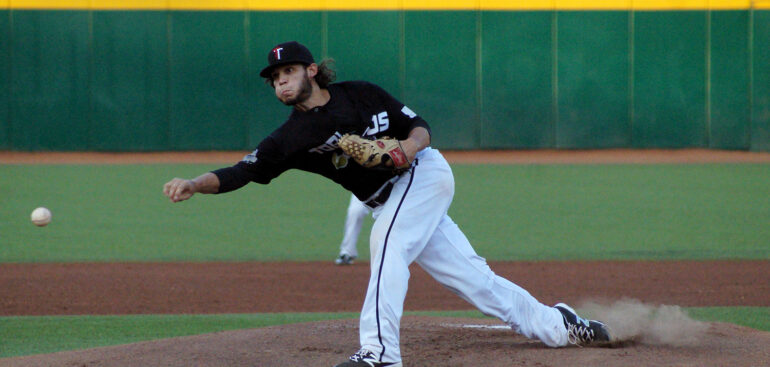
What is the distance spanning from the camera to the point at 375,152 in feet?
13.4

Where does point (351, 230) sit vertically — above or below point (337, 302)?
above

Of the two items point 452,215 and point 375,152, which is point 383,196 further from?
point 452,215

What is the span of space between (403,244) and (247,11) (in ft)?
57.0

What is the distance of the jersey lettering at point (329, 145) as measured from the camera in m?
4.28

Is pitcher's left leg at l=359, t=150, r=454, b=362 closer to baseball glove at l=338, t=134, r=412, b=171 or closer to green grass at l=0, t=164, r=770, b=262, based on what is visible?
baseball glove at l=338, t=134, r=412, b=171

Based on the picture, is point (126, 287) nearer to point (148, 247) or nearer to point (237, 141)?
point (148, 247)

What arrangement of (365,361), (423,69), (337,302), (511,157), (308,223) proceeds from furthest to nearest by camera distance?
(423,69), (511,157), (308,223), (337,302), (365,361)

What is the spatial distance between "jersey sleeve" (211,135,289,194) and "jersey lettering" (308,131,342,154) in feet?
0.51

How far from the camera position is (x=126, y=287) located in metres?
7.68

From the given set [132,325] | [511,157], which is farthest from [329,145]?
[511,157]

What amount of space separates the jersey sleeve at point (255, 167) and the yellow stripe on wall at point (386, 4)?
55.8 ft

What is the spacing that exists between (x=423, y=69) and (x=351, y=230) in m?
13.1

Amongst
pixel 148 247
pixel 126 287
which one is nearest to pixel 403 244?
pixel 126 287

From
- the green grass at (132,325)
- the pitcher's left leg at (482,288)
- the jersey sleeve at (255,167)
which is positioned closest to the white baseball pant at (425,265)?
the pitcher's left leg at (482,288)
